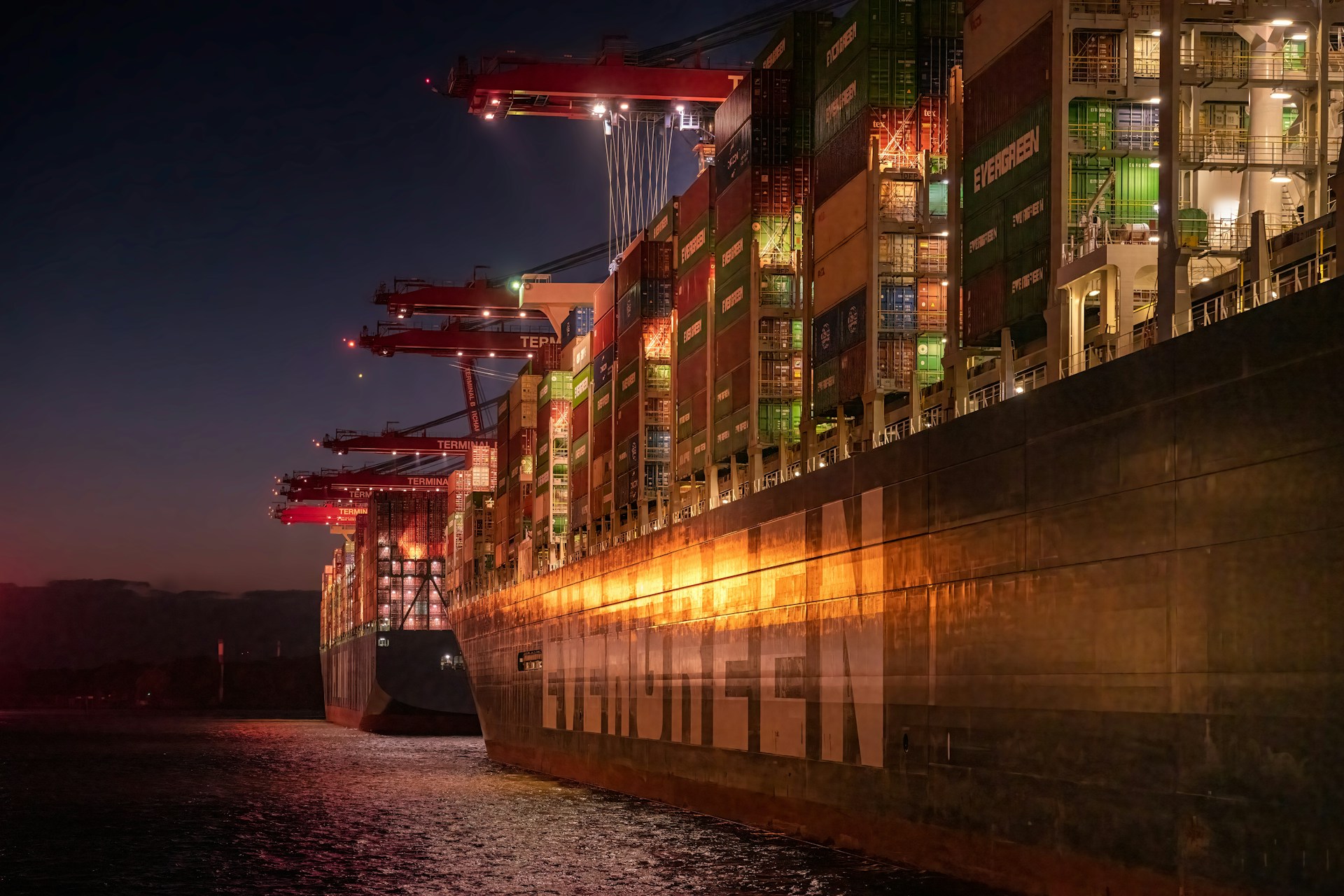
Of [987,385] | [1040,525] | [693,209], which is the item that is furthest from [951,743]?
[693,209]

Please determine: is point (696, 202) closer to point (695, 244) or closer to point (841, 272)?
point (695, 244)

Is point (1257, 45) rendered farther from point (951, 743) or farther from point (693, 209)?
point (693, 209)

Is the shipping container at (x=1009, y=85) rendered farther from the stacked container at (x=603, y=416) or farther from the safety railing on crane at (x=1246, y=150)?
the stacked container at (x=603, y=416)

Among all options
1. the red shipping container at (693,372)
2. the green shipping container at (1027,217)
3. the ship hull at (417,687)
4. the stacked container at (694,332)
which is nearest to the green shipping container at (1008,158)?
the green shipping container at (1027,217)

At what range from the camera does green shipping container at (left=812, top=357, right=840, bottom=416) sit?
2658 cm

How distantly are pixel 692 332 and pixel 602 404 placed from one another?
426 inches

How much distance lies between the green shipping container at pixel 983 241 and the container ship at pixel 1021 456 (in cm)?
7

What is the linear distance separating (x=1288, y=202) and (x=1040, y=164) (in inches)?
130

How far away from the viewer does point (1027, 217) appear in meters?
19.5

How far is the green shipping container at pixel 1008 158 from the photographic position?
19062 millimetres

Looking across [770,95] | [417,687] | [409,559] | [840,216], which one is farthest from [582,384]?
[409,559]

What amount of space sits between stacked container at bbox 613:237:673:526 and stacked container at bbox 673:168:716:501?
5.07ft

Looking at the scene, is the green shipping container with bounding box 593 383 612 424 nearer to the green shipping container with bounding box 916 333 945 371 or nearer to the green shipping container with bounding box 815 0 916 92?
the green shipping container with bounding box 815 0 916 92

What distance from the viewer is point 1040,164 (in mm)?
19078
